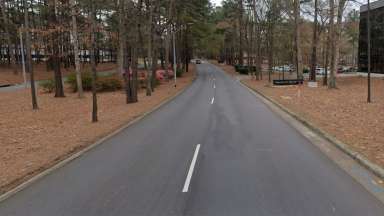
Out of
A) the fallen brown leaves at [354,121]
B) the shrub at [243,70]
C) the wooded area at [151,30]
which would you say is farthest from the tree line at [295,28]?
the fallen brown leaves at [354,121]

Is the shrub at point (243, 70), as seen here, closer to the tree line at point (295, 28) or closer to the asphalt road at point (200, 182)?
the tree line at point (295, 28)

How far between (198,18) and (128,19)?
3603 cm

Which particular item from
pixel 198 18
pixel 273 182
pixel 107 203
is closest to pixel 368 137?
pixel 273 182

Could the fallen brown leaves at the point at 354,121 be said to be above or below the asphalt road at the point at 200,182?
above


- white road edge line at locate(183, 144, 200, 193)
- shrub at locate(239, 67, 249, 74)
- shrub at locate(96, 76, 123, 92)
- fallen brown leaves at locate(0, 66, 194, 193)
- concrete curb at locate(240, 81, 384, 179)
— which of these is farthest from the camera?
shrub at locate(239, 67, 249, 74)

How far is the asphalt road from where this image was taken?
5.68 m

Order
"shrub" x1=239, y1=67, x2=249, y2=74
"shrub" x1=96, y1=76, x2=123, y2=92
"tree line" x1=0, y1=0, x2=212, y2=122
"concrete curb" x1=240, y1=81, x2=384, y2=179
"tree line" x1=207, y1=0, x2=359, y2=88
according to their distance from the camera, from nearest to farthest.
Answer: "concrete curb" x1=240, y1=81, x2=384, y2=179 < "tree line" x1=0, y1=0, x2=212, y2=122 < "tree line" x1=207, y1=0, x2=359, y2=88 < "shrub" x1=96, y1=76, x2=123, y2=92 < "shrub" x1=239, y1=67, x2=249, y2=74

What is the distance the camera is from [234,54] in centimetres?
9075

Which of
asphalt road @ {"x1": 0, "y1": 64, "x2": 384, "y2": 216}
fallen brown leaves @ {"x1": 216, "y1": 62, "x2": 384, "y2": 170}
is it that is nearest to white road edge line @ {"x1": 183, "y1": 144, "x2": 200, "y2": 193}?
asphalt road @ {"x1": 0, "y1": 64, "x2": 384, "y2": 216}

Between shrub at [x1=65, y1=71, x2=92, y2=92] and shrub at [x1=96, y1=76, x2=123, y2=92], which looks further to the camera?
shrub at [x1=65, y1=71, x2=92, y2=92]

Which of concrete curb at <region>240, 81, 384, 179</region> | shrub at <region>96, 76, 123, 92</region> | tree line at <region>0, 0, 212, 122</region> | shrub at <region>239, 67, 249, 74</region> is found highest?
tree line at <region>0, 0, 212, 122</region>

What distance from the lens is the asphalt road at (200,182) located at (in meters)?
5.68

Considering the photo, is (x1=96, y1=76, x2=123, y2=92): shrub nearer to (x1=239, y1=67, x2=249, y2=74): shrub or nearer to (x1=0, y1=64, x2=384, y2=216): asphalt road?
(x1=0, y1=64, x2=384, y2=216): asphalt road

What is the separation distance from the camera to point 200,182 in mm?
6938
